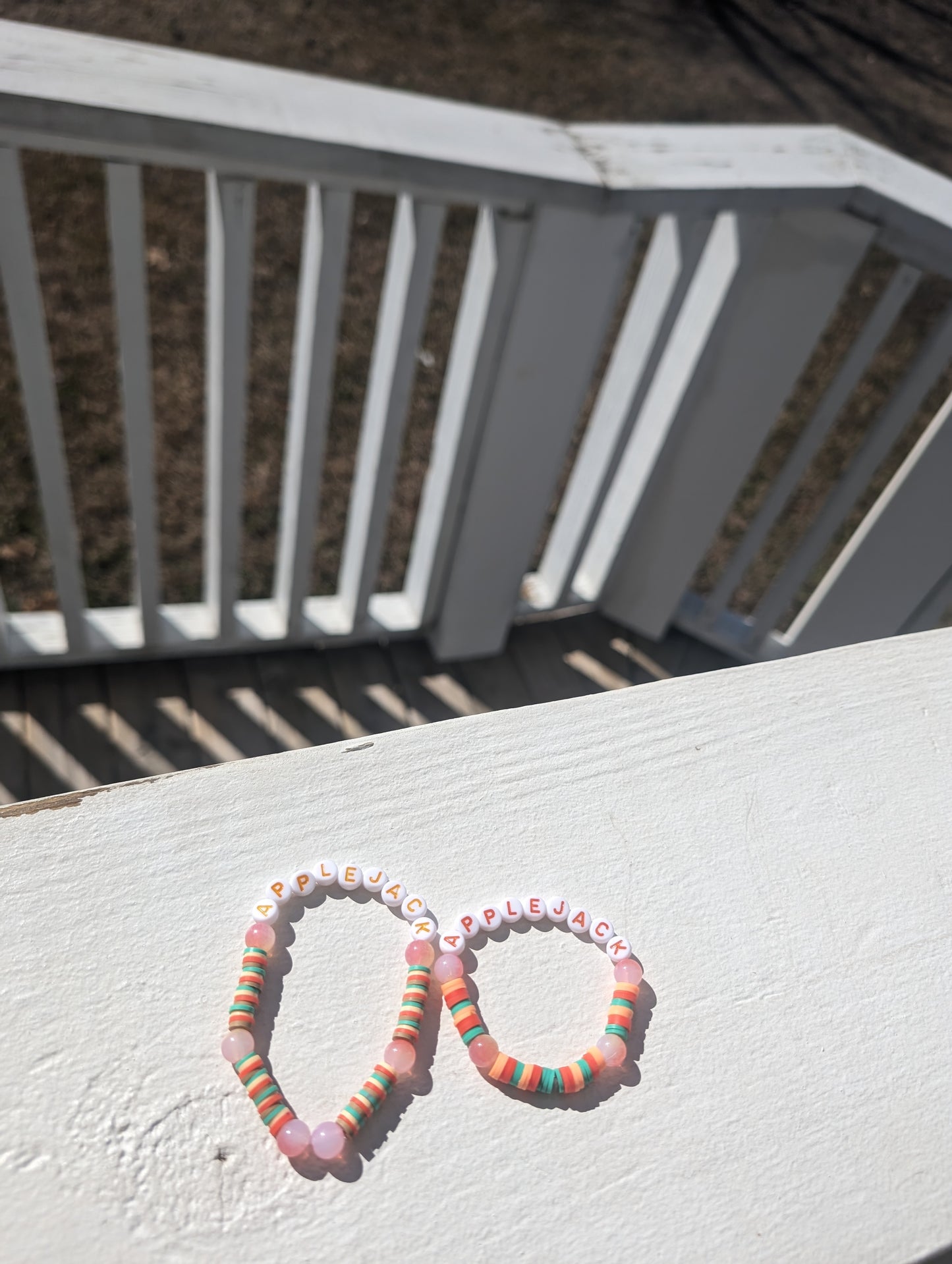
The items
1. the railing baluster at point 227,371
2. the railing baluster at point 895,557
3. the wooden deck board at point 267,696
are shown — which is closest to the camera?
the railing baluster at point 227,371

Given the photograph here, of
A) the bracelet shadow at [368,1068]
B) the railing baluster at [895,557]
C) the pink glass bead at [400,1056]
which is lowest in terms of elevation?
the railing baluster at [895,557]

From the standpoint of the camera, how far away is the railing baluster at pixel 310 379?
4.47ft

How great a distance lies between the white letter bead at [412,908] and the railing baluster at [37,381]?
1000 millimetres

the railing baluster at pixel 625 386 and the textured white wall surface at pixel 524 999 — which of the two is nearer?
the textured white wall surface at pixel 524 999

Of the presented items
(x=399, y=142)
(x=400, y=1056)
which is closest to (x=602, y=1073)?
(x=400, y=1056)

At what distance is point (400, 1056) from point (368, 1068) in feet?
0.06

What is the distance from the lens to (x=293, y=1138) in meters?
0.49

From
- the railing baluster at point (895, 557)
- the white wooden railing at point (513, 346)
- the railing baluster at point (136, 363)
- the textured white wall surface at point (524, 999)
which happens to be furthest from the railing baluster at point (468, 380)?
the textured white wall surface at point (524, 999)

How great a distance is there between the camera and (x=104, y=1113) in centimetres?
48

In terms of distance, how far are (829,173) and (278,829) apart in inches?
52.5

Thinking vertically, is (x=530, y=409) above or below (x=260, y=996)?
below

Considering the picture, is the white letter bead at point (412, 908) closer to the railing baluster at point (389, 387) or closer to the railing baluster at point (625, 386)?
the railing baluster at point (389, 387)

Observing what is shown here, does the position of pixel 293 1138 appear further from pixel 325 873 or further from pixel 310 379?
pixel 310 379

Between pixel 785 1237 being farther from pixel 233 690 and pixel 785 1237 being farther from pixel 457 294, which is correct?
pixel 457 294
